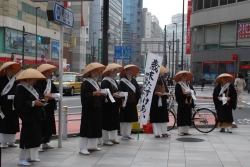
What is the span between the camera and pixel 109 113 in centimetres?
859

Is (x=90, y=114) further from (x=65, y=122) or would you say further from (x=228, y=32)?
(x=228, y=32)

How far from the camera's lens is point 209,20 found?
1534 inches

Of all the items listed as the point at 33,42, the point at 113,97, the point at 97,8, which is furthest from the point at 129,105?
the point at 97,8

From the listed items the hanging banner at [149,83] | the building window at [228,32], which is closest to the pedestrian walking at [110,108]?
the hanging banner at [149,83]

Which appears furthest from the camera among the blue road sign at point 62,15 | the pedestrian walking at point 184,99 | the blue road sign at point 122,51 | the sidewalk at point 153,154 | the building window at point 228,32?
the building window at point 228,32

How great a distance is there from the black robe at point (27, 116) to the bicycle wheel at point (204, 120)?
222 inches

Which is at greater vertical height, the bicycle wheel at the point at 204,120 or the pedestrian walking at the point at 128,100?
the pedestrian walking at the point at 128,100

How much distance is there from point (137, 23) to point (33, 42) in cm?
6780

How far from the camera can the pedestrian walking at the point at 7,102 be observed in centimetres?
793

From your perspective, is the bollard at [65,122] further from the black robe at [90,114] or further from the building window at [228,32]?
the building window at [228,32]

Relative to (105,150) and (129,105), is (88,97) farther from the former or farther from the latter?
(129,105)

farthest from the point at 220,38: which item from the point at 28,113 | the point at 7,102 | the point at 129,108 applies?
the point at 28,113

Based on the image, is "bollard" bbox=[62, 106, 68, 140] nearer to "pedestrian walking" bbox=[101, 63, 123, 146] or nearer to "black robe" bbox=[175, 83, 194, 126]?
"pedestrian walking" bbox=[101, 63, 123, 146]

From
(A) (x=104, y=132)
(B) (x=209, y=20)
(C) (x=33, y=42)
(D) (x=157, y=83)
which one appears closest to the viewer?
(A) (x=104, y=132)
